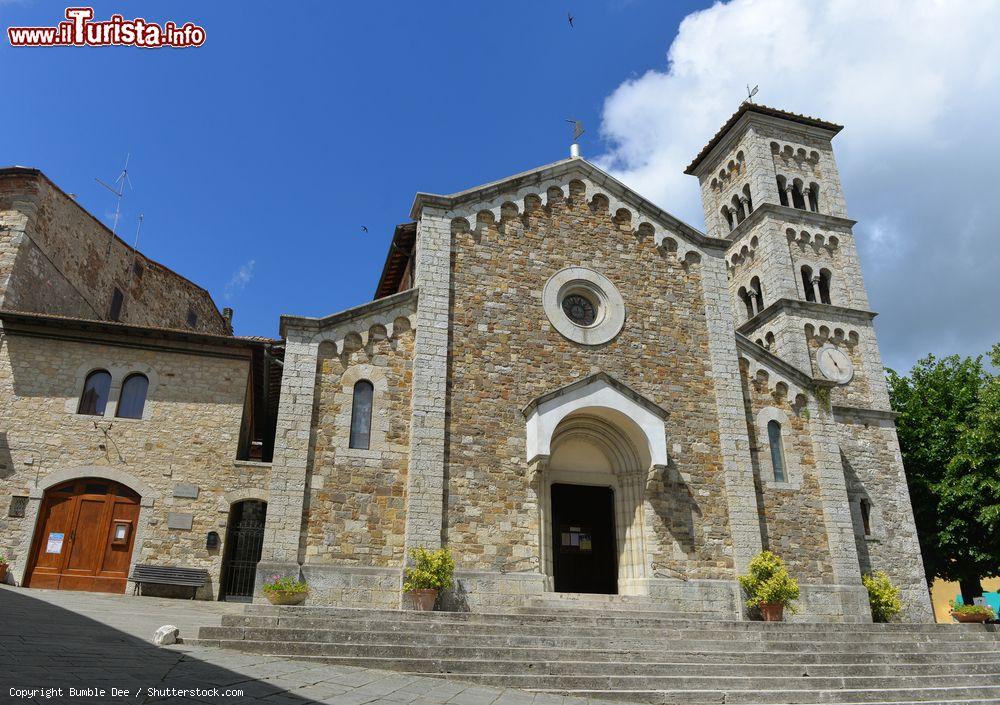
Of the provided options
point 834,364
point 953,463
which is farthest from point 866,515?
point 834,364

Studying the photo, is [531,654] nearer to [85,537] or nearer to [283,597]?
[283,597]

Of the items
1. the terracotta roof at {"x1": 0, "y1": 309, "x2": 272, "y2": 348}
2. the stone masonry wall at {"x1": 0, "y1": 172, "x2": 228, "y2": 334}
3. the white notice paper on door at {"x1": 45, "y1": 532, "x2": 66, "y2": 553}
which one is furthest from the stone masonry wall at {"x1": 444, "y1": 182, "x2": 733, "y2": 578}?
the stone masonry wall at {"x1": 0, "y1": 172, "x2": 228, "y2": 334}

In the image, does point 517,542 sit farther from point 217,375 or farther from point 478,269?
point 217,375

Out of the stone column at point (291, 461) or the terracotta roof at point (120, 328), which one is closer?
the stone column at point (291, 461)

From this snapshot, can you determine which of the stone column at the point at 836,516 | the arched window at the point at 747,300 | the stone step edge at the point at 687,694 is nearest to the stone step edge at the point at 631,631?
the stone step edge at the point at 687,694

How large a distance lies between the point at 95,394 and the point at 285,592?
764 centimetres

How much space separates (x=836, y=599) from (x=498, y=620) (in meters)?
9.38

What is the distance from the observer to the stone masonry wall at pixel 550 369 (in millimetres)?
15227

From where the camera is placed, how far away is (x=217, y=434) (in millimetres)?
16609

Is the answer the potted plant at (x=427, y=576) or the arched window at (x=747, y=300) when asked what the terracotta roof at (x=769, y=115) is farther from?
the potted plant at (x=427, y=576)

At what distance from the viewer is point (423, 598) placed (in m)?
13.4

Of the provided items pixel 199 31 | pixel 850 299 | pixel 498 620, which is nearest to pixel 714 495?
pixel 498 620

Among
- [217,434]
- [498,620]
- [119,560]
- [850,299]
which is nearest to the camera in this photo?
[498,620]

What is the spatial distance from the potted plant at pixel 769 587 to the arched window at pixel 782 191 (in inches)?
600
